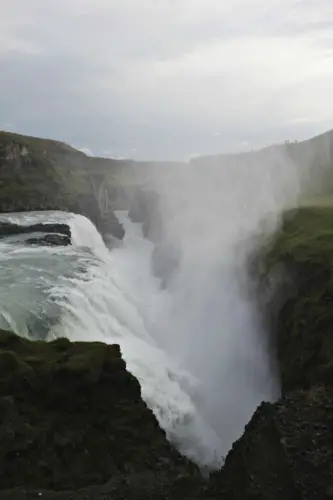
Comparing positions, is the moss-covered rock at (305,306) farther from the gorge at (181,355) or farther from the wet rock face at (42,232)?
the wet rock face at (42,232)

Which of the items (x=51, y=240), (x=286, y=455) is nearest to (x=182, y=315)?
(x=51, y=240)

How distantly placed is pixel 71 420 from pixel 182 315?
71.5 ft

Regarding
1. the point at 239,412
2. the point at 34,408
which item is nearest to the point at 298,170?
the point at 239,412

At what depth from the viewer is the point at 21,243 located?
45094mm

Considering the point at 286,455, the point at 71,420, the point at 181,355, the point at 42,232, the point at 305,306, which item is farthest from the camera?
the point at 42,232

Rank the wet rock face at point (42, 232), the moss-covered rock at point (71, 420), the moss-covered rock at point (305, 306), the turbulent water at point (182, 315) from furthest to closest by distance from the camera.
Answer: the wet rock face at point (42, 232)
the turbulent water at point (182, 315)
the moss-covered rock at point (305, 306)
the moss-covered rock at point (71, 420)

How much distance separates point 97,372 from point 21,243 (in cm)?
2839

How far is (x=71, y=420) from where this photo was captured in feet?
57.1

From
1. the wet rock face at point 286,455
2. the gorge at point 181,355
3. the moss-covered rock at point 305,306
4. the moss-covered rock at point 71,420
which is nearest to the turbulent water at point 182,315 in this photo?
the gorge at point 181,355

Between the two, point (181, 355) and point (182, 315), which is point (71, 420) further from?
point (182, 315)

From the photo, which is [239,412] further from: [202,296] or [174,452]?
[202,296]

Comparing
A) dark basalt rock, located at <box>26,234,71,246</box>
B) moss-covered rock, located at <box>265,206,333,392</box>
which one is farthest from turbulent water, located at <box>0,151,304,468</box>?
moss-covered rock, located at <box>265,206,333,392</box>

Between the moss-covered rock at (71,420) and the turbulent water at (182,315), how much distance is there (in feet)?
10.9

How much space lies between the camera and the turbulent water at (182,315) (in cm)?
2341
